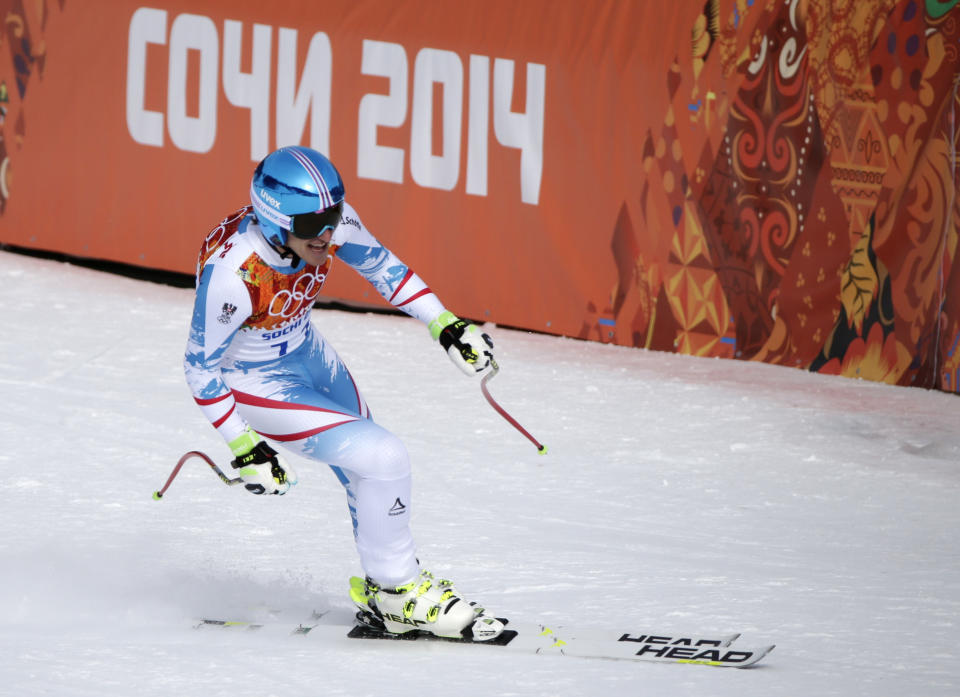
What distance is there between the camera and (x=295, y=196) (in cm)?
416

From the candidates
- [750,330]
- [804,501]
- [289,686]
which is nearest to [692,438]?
[804,501]

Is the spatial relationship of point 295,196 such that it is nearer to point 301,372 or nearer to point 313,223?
point 313,223

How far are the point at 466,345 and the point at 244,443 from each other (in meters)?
→ 0.82

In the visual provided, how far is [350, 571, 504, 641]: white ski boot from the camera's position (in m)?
4.43

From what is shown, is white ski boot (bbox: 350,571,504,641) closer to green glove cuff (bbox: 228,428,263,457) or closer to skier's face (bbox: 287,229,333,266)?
green glove cuff (bbox: 228,428,263,457)

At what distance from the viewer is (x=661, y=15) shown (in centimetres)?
820

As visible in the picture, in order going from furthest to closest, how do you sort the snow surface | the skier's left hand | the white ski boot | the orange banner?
the orange banner → the skier's left hand → the white ski boot → the snow surface

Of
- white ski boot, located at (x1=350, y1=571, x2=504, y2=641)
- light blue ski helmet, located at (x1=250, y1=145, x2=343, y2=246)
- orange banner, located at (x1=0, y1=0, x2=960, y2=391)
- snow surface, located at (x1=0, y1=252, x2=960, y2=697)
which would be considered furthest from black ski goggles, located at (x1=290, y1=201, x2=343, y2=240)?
orange banner, located at (x1=0, y1=0, x2=960, y2=391)

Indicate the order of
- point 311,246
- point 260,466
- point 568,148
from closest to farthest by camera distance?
point 260,466 → point 311,246 → point 568,148

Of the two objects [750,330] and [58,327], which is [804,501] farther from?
[58,327]

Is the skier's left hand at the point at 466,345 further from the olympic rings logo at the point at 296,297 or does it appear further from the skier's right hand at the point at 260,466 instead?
the skier's right hand at the point at 260,466

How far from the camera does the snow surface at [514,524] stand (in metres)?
4.26

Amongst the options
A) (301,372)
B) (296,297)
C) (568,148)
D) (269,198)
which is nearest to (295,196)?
(269,198)

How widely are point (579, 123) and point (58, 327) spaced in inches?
131
